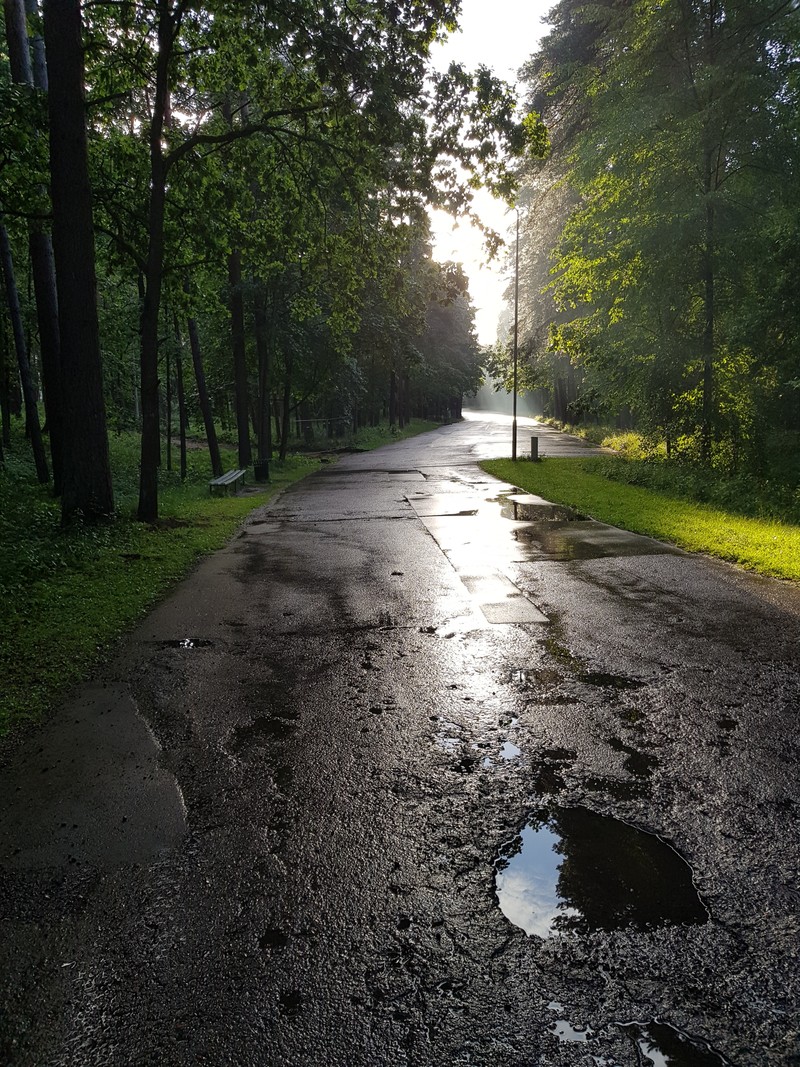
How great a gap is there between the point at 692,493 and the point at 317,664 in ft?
44.3

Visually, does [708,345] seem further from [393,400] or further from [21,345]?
[393,400]

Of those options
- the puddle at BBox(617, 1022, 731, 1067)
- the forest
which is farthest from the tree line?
the puddle at BBox(617, 1022, 731, 1067)

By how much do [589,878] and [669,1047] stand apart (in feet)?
2.85

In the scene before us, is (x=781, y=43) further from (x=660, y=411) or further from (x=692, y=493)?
(x=692, y=493)

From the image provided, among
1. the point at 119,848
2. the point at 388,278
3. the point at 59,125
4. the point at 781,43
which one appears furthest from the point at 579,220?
the point at 119,848

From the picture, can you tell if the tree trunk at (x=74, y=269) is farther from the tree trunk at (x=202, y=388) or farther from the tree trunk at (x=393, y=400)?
the tree trunk at (x=393, y=400)

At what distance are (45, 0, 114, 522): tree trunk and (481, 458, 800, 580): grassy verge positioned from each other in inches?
373

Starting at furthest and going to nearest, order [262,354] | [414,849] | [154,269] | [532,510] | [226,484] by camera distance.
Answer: [262,354], [226,484], [532,510], [154,269], [414,849]

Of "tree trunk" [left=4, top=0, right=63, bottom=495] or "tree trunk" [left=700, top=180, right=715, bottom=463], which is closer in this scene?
"tree trunk" [left=4, top=0, right=63, bottom=495]

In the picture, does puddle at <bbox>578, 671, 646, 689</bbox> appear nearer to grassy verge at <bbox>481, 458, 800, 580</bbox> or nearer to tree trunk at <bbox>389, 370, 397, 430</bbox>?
grassy verge at <bbox>481, 458, 800, 580</bbox>

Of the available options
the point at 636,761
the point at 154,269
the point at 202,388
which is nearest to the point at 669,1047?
the point at 636,761

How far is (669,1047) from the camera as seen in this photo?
2131 mm

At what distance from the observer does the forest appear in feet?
53.6

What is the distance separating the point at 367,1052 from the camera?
2.12 metres
